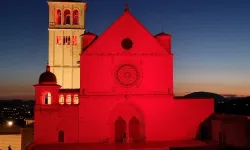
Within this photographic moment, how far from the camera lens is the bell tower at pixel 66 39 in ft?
122

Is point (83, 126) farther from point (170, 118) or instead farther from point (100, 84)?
point (170, 118)

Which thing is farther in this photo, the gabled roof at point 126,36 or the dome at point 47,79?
the gabled roof at point 126,36

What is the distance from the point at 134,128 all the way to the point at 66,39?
13413 mm

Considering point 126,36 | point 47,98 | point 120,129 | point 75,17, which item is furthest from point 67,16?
point 120,129

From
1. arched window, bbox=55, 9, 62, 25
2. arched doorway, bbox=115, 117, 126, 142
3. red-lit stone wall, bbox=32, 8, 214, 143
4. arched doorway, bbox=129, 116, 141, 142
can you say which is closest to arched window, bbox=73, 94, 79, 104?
red-lit stone wall, bbox=32, 8, 214, 143

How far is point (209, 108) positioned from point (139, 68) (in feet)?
22.5

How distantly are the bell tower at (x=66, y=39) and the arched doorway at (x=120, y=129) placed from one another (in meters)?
9.15

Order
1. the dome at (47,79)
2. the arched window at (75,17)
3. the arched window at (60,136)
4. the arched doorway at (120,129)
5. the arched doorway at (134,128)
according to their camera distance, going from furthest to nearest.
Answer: the arched window at (75,17) → the arched doorway at (134,128) → the arched doorway at (120,129) → the dome at (47,79) → the arched window at (60,136)

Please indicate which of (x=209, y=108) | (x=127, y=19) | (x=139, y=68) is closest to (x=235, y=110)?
(x=209, y=108)

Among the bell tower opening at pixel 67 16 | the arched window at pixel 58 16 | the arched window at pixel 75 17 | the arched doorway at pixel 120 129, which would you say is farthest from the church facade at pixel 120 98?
the bell tower opening at pixel 67 16

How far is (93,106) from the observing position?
29.3 m

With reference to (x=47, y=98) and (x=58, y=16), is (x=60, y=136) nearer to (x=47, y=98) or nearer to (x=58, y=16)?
(x=47, y=98)

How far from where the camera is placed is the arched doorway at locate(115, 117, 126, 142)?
2966 cm

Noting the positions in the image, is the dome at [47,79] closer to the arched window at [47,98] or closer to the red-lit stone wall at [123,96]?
the red-lit stone wall at [123,96]
